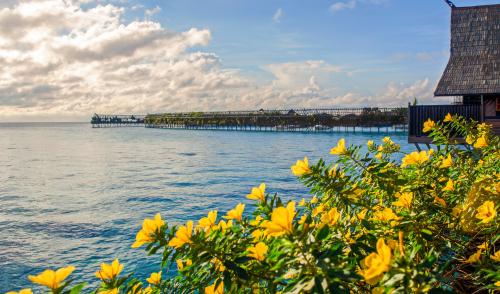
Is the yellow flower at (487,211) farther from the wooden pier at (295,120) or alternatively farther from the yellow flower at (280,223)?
the wooden pier at (295,120)

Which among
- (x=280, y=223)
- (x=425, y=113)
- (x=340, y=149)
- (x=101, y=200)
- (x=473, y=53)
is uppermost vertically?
(x=473, y=53)

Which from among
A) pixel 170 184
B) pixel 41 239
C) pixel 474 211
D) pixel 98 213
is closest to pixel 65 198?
pixel 98 213

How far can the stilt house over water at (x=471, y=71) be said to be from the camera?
13.9 m

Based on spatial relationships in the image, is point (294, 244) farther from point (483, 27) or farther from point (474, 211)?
point (483, 27)

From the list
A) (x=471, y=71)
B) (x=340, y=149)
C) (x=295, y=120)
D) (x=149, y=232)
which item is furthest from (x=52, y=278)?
(x=295, y=120)

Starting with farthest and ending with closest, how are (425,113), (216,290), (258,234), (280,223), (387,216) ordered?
1. (425,113)
2. (387,216)
3. (258,234)
4. (216,290)
5. (280,223)

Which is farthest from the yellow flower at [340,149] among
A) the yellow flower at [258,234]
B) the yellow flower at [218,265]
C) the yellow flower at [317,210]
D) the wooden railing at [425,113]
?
the wooden railing at [425,113]

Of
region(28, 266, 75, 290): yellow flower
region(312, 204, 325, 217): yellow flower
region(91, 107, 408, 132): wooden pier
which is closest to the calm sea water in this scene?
region(312, 204, 325, 217): yellow flower

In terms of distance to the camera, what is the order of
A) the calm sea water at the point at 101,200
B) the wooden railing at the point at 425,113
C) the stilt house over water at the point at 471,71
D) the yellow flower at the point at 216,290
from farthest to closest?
the stilt house over water at the point at 471,71, the wooden railing at the point at 425,113, the calm sea water at the point at 101,200, the yellow flower at the point at 216,290

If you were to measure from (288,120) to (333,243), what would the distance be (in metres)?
77.6

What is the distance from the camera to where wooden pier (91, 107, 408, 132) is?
6519cm

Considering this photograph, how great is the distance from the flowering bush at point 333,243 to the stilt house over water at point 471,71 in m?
11.3

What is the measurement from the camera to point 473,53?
15586 millimetres

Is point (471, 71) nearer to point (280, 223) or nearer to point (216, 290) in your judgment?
point (216, 290)
